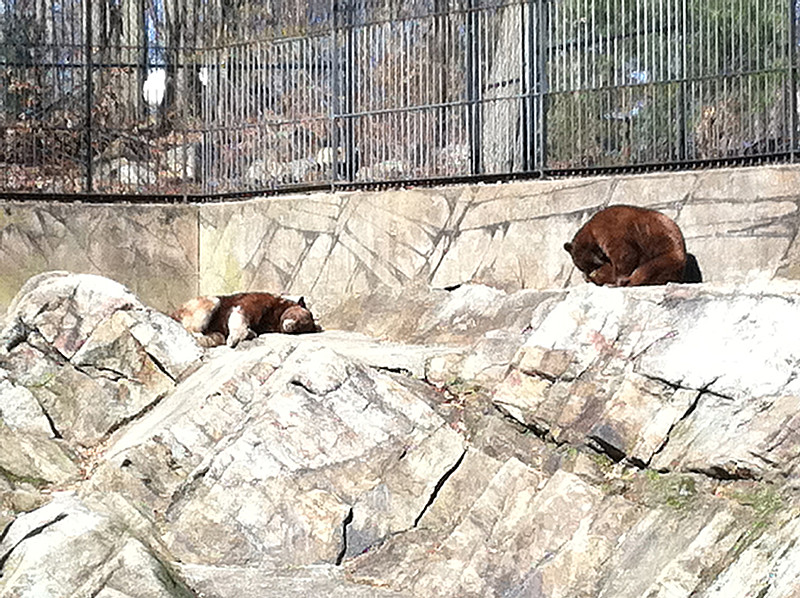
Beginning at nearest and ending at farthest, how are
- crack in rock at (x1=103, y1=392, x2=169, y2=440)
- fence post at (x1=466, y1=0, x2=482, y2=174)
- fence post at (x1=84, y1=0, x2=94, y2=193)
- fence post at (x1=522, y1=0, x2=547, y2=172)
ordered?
1. crack in rock at (x1=103, y1=392, x2=169, y2=440)
2. fence post at (x1=522, y1=0, x2=547, y2=172)
3. fence post at (x1=466, y1=0, x2=482, y2=174)
4. fence post at (x1=84, y1=0, x2=94, y2=193)

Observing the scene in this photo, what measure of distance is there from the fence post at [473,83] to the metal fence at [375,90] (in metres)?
0.02

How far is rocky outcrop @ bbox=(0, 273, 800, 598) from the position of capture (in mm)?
7781

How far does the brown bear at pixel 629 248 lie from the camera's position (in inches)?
461

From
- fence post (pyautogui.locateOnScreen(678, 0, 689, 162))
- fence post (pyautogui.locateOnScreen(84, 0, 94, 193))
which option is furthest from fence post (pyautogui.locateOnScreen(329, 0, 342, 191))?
fence post (pyautogui.locateOnScreen(678, 0, 689, 162))

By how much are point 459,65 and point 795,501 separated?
7.53m

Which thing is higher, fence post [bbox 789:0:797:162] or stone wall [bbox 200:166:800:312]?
fence post [bbox 789:0:797:162]

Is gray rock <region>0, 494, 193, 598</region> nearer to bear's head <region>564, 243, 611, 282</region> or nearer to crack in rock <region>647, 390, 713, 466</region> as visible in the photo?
crack in rock <region>647, 390, 713, 466</region>

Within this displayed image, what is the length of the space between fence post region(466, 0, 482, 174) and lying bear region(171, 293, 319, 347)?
2223 mm

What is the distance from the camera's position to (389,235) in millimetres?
13945

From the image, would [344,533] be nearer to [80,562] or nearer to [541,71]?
[80,562]

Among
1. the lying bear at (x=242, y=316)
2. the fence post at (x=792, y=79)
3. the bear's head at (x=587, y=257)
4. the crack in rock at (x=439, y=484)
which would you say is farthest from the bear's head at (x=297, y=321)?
the fence post at (x=792, y=79)

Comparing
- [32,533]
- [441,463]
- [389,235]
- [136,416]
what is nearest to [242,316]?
[389,235]

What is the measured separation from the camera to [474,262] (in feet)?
43.8

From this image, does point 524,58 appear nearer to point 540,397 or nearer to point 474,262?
point 474,262
